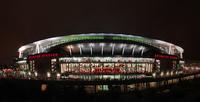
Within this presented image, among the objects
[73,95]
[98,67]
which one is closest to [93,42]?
[98,67]

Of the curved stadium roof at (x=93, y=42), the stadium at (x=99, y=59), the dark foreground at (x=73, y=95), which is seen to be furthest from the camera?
the curved stadium roof at (x=93, y=42)

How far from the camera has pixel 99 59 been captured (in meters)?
70.8

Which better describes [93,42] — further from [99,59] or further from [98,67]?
[98,67]

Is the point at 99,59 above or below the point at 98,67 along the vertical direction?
above

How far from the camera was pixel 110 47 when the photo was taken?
82125mm

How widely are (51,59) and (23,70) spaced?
40.7 feet

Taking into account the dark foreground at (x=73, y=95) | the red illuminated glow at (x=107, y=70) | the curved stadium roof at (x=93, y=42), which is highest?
the curved stadium roof at (x=93, y=42)

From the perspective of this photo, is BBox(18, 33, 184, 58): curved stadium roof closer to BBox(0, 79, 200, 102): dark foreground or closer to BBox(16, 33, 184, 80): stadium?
BBox(16, 33, 184, 80): stadium

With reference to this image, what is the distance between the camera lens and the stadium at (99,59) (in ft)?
229

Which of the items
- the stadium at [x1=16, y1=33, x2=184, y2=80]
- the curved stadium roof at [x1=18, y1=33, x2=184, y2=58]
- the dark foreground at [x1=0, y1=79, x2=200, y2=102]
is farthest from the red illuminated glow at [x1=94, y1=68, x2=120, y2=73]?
the dark foreground at [x1=0, y1=79, x2=200, y2=102]

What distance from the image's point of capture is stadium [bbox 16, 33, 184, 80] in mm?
69688

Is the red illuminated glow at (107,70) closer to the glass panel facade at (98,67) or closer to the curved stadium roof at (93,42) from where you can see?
the glass panel facade at (98,67)

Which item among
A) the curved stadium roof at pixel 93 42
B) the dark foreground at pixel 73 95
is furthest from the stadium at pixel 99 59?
the dark foreground at pixel 73 95

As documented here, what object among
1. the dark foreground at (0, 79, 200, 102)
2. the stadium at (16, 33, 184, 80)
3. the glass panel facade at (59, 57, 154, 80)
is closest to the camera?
the dark foreground at (0, 79, 200, 102)
